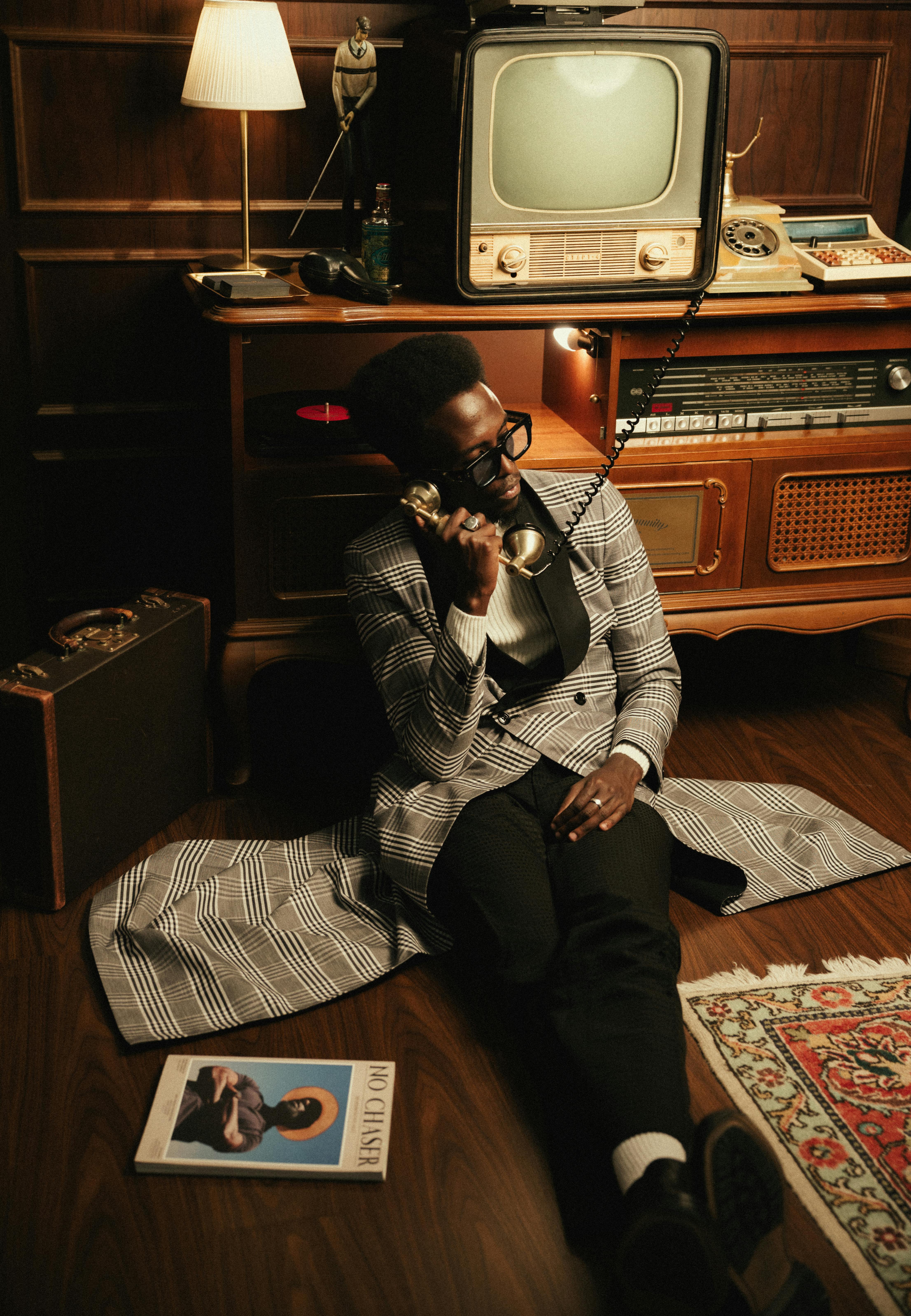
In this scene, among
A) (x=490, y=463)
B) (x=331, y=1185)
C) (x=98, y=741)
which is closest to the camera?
(x=331, y=1185)

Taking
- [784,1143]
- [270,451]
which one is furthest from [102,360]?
[784,1143]

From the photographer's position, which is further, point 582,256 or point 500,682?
point 582,256

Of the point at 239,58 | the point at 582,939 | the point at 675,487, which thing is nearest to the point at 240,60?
the point at 239,58

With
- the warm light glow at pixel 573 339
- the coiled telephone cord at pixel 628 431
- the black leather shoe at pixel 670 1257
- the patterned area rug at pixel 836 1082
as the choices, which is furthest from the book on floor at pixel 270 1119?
the warm light glow at pixel 573 339

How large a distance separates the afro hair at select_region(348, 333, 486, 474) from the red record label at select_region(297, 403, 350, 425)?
0.32 metres

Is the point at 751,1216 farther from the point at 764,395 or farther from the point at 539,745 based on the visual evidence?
the point at 764,395

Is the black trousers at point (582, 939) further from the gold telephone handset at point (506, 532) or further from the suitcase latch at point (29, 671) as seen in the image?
the suitcase latch at point (29, 671)

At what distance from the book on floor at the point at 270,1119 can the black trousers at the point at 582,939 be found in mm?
215

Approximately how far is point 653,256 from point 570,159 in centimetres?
21

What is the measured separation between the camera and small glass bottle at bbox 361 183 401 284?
196 centimetres

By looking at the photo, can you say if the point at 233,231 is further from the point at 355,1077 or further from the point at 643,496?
the point at 355,1077

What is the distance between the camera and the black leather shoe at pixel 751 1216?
112cm

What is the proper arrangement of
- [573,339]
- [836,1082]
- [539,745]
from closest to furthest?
[836,1082], [539,745], [573,339]

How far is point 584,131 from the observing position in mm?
1853
